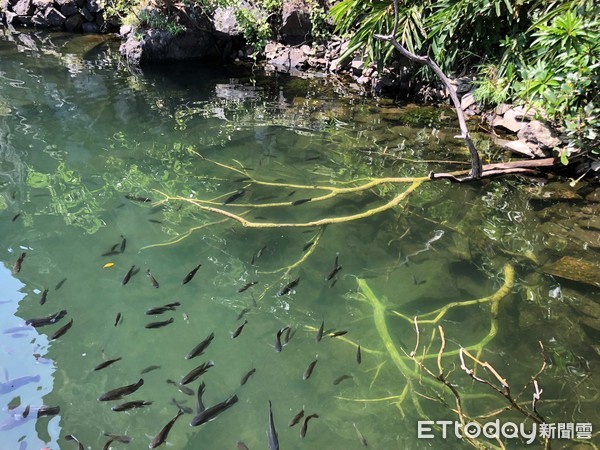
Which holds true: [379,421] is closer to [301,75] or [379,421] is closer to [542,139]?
[542,139]

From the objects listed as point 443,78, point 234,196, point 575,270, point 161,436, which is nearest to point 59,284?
point 161,436

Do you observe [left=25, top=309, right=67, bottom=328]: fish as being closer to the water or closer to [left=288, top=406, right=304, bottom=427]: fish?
the water

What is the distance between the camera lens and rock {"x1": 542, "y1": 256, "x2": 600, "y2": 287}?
4.49 meters

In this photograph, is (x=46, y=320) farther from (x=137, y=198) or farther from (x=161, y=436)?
(x=137, y=198)

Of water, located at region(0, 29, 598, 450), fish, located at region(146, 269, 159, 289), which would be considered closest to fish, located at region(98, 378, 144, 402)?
water, located at region(0, 29, 598, 450)

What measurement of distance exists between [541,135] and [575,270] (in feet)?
8.37

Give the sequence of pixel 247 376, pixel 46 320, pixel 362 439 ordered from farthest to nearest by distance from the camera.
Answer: pixel 46 320
pixel 247 376
pixel 362 439

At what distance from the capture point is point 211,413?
324 cm

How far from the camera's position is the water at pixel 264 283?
132 inches

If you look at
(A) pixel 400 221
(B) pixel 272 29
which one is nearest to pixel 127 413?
(A) pixel 400 221

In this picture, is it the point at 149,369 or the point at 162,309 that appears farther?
the point at 162,309

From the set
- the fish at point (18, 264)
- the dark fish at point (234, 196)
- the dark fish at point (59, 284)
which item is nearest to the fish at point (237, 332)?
the dark fish at point (59, 284)

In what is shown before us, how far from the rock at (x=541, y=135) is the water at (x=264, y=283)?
632 millimetres

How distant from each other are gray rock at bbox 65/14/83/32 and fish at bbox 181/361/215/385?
16509 mm
